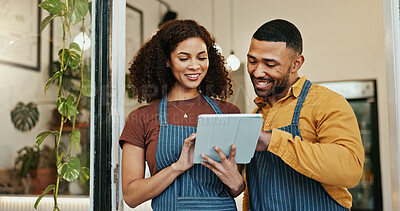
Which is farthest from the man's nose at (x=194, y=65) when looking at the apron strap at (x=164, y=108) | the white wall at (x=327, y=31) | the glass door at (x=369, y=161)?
the glass door at (x=369, y=161)

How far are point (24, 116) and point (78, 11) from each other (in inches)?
17.0

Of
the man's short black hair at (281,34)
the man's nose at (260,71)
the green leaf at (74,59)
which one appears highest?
the man's short black hair at (281,34)

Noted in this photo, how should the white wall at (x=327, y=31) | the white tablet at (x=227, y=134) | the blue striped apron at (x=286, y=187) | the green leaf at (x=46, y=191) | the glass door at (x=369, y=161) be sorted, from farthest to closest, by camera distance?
1. the glass door at (x=369, y=161)
2. the white wall at (x=327, y=31)
3. the green leaf at (x=46, y=191)
4. the blue striped apron at (x=286, y=187)
5. the white tablet at (x=227, y=134)

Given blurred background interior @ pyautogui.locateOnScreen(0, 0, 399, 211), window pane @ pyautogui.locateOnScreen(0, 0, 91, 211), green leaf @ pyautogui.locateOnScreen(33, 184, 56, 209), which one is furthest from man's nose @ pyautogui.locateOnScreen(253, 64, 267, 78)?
green leaf @ pyautogui.locateOnScreen(33, 184, 56, 209)

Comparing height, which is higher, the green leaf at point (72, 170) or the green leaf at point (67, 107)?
the green leaf at point (67, 107)

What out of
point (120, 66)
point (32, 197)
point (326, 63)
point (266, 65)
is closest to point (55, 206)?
point (32, 197)

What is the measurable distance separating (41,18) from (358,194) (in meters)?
3.48

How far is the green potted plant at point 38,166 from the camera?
4.50 ft

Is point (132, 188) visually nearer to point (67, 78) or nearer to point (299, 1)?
point (67, 78)

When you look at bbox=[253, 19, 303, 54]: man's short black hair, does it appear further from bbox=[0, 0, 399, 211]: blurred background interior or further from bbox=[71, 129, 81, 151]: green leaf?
bbox=[71, 129, 81, 151]: green leaf

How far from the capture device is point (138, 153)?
130cm

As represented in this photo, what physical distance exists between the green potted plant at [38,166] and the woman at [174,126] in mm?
274

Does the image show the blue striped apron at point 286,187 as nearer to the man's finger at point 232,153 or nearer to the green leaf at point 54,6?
the man's finger at point 232,153

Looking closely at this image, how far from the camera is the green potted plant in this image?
1.37 m
